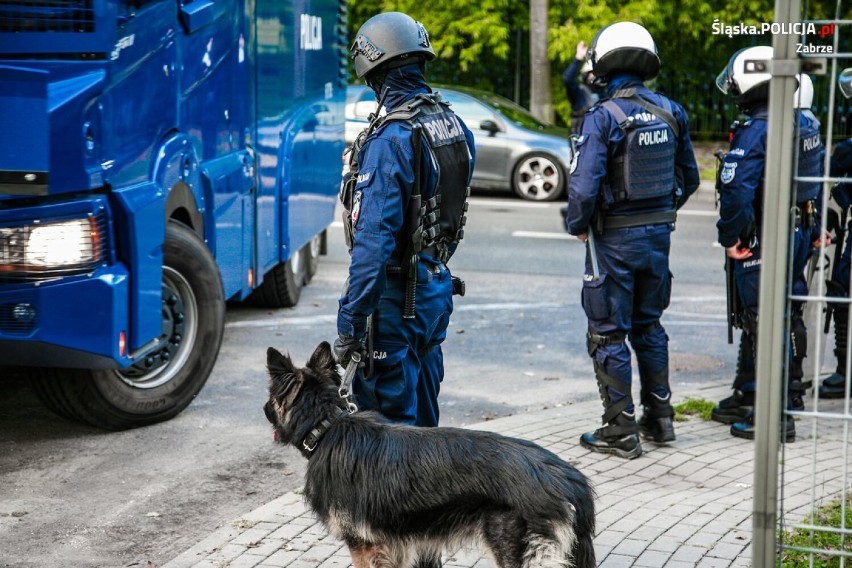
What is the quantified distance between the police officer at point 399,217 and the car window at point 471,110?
42.9 feet

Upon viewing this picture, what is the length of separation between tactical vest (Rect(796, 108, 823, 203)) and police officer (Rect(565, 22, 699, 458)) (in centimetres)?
60

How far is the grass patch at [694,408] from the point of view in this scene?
22.8ft

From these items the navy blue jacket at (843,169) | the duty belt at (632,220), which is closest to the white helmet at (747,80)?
the duty belt at (632,220)

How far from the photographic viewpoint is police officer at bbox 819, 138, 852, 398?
270 inches

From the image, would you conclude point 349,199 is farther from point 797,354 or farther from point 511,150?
point 511,150

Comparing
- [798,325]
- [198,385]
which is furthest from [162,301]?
[798,325]

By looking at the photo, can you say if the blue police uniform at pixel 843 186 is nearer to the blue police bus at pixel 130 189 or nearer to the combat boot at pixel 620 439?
the combat boot at pixel 620 439

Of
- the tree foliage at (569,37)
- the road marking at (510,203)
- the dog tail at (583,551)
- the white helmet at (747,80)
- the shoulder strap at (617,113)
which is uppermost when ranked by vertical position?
the tree foliage at (569,37)

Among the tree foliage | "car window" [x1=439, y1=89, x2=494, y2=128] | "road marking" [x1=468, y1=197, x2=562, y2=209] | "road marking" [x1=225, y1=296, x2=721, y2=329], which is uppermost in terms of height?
the tree foliage

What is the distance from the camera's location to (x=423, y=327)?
4.50 m

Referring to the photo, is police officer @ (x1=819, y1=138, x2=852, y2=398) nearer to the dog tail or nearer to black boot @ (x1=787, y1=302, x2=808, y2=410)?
black boot @ (x1=787, y1=302, x2=808, y2=410)

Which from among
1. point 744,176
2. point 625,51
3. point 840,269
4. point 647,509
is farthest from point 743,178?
point 647,509

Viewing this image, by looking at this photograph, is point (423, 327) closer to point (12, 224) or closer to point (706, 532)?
point (706, 532)

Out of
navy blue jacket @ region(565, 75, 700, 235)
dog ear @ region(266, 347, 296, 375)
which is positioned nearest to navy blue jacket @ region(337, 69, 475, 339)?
dog ear @ region(266, 347, 296, 375)
